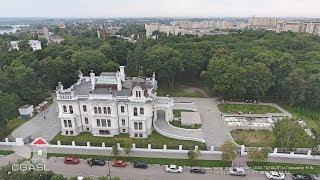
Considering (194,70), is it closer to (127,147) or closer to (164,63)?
(164,63)

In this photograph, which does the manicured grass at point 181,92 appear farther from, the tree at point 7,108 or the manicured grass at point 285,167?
the tree at point 7,108

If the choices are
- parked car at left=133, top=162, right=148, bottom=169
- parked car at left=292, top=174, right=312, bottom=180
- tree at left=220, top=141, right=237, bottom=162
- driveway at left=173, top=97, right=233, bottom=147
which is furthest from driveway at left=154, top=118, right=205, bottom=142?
parked car at left=292, top=174, right=312, bottom=180

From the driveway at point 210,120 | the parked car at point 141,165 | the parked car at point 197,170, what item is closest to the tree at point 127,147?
the parked car at point 141,165

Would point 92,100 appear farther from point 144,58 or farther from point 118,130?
point 144,58

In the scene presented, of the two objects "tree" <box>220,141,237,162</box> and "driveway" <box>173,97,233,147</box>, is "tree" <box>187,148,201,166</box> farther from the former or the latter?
"driveway" <box>173,97,233,147</box>

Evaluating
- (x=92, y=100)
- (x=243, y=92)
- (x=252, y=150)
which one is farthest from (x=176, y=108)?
(x=252, y=150)

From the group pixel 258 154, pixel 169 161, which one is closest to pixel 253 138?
pixel 258 154
